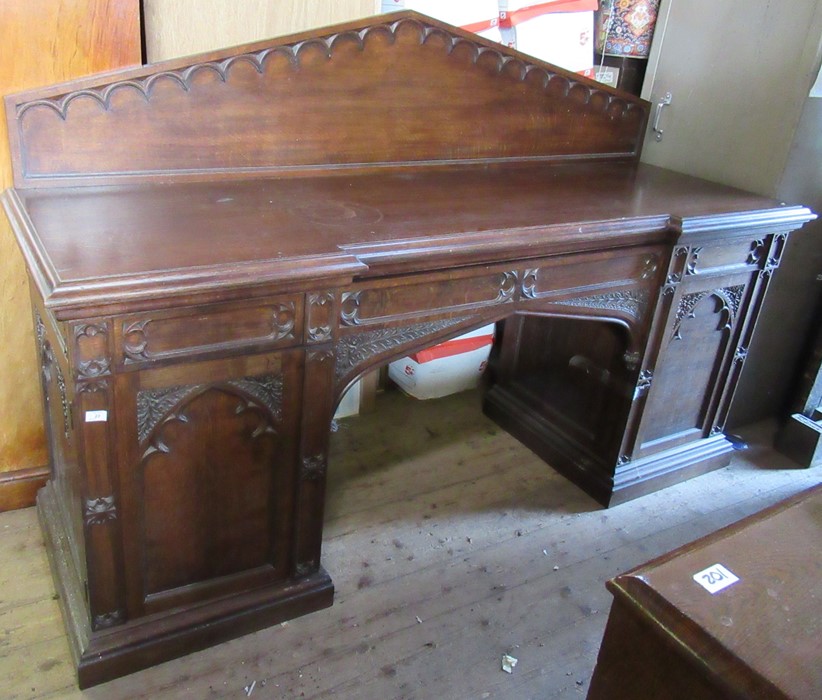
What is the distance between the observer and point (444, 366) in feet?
8.87

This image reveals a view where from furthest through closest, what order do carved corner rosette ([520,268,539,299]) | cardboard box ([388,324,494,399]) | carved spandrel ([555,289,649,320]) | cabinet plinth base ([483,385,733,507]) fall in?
cardboard box ([388,324,494,399]) → cabinet plinth base ([483,385,733,507]) → carved spandrel ([555,289,649,320]) → carved corner rosette ([520,268,539,299])

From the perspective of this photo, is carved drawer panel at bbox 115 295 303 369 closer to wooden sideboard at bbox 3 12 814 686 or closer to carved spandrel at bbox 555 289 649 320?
wooden sideboard at bbox 3 12 814 686

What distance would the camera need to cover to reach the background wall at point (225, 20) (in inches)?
70.1

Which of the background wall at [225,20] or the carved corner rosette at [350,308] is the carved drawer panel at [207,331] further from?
the background wall at [225,20]

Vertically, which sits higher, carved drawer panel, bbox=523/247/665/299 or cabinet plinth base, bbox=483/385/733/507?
carved drawer panel, bbox=523/247/665/299

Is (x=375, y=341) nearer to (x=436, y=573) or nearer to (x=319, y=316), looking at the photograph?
(x=319, y=316)

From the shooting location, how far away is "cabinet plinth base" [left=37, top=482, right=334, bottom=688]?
152cm

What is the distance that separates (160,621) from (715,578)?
115 centimetres

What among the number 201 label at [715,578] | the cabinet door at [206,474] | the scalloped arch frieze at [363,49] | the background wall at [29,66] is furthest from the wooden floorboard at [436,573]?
the scalloped arch frieze at [363,49]

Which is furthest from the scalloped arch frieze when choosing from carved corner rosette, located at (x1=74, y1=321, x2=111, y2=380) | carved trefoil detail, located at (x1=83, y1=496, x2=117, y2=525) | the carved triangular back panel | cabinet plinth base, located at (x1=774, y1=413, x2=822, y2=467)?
cabinet plinth base, located at (x1=774, y1=413, x2=822, y2=467)

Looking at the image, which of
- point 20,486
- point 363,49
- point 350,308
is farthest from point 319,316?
point 20,486

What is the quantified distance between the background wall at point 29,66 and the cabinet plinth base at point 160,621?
278 millimetres

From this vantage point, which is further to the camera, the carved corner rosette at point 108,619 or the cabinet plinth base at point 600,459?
the cabinet plinth base at point 600,459

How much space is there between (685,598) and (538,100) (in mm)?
1682
